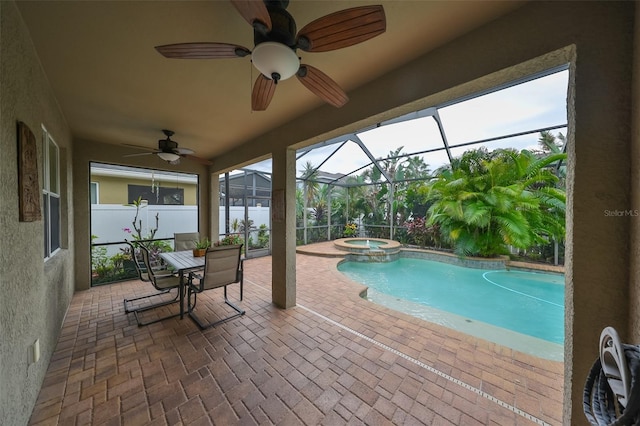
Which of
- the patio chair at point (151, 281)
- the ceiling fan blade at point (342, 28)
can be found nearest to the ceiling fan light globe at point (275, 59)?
the ceiling fan blade at point (342, 28)

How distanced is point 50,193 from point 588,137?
498cm

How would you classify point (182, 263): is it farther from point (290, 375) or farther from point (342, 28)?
point (342, 28)

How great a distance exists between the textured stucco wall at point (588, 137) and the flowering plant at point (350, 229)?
8.64 meters

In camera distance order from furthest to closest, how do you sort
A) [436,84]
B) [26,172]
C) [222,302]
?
[222,302], [436,84], [26,172]

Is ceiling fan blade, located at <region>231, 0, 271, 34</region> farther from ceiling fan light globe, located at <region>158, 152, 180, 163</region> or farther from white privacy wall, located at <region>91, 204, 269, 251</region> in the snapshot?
white privacy wall, located at <region>91, 204, 269, 251</region>

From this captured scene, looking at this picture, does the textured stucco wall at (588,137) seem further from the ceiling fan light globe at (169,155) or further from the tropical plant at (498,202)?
the tropical plant at (498,202)

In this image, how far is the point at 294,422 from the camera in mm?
1524

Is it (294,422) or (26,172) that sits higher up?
(26,172)

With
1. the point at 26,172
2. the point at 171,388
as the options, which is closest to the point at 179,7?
the point at 26,172

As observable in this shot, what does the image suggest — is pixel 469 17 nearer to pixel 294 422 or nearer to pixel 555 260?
pixel 294 422

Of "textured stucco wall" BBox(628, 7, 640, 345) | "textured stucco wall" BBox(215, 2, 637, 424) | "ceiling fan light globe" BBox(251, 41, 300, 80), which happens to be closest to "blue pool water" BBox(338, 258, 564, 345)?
"textured stucco wall" BBox(215, 2, 637, 424)

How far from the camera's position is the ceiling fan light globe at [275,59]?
1201 mm

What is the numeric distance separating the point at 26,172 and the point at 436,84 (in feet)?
9.88

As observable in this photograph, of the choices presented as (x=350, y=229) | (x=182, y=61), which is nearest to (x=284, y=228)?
(x=182, y=61)
